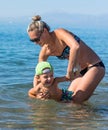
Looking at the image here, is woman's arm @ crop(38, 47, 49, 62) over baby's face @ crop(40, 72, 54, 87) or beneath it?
over

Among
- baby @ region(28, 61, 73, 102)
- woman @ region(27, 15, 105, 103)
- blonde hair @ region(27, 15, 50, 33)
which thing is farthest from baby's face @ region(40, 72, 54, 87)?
blonde hair @ region(27, 15, 50, 33)

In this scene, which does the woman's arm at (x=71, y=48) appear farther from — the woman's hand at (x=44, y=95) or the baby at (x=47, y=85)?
the woman's hand at (x=44, y=95)

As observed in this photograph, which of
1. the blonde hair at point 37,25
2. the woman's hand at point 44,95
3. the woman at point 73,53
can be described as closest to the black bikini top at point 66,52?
the woman at point 73,53

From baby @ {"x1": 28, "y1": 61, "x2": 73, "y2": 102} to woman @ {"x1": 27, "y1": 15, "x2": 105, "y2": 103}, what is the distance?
19cm

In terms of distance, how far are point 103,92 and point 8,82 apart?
2452 mm

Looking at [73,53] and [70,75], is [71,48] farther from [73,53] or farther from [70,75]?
[70,75]

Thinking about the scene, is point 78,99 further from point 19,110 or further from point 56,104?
point 19,110

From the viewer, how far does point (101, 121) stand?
6.91 meters

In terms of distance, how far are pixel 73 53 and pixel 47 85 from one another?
2.59 feet

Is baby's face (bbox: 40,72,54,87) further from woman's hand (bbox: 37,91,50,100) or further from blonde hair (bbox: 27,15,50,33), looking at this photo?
blonde hair (bbox: 27,15,50,33)

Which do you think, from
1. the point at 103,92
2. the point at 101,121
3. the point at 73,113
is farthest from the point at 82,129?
the point at 103,92

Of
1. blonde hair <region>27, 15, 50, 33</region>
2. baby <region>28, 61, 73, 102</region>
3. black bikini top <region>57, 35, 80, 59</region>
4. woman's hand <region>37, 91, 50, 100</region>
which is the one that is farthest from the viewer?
woman's hand <region>37, 91, 50, 100</region>

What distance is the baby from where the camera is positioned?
750 centimetres

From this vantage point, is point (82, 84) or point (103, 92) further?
point (103, 92)
